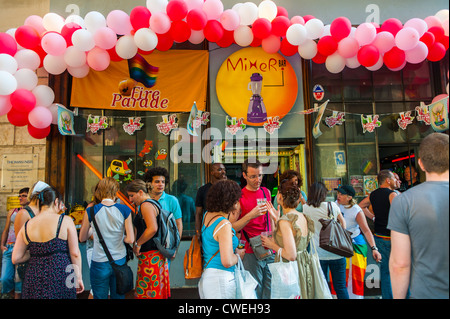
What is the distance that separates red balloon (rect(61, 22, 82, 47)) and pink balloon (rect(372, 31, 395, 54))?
444 centimetres

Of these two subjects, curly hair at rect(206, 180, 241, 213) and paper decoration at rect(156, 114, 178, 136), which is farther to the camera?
paper decoration at rect(156, 114, 178, 136)

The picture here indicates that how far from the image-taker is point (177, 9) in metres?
4.84

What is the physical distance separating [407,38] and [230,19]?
2536 mm

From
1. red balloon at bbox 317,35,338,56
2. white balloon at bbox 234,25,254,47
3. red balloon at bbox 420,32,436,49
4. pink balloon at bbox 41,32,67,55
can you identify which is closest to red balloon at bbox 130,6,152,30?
pink balloon at bbox 41,32,67,55

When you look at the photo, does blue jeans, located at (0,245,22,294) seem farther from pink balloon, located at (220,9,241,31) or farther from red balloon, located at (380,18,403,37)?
red balloon, located at (380,18,403,37)

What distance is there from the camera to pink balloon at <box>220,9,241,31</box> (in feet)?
16.5

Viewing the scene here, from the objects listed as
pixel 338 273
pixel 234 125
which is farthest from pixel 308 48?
pixel 338 273

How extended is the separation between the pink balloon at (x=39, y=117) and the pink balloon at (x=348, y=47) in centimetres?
451

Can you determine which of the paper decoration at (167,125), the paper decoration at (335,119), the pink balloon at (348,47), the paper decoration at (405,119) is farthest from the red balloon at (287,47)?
the paper decoration at (405,119)

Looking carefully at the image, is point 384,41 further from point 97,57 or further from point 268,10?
point 97,57

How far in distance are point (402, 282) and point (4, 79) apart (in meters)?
5.06

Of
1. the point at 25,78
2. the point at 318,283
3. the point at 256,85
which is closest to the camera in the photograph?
the point at 318,283

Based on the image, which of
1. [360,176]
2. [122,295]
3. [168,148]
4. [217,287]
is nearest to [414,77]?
[360,176]
